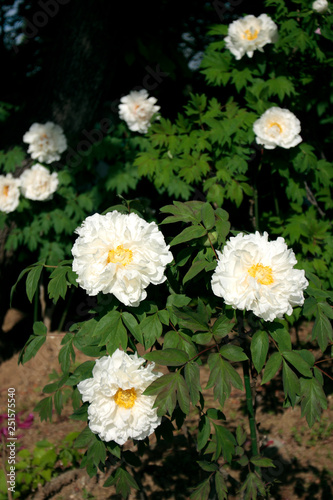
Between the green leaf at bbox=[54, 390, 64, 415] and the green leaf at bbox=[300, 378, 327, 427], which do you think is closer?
the green leaf at bbox=[300, 378, 327, 427]

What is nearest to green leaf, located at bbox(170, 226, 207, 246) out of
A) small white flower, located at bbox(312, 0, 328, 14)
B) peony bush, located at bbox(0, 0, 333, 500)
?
peony bush, located at bbox(0, 0, 333, 500)

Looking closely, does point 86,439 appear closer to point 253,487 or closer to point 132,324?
point 132,324

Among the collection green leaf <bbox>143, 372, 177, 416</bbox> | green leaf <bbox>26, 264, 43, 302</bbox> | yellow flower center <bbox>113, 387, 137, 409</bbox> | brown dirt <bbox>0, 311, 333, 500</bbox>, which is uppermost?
green leaf <bbox>26, 264, 43, 302</bbox>

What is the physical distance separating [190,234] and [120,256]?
9.9 inches

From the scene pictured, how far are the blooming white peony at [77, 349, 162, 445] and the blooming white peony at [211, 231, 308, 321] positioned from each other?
360 millimetres

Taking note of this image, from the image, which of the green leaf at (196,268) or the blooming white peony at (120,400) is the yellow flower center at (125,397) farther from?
the green leaf at (196,268)

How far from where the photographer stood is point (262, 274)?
1382 mm

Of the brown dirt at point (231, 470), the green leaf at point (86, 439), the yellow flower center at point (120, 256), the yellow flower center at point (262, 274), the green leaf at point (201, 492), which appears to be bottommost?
the brown dirt at point (231, 470)

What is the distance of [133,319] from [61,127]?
278 centimetres

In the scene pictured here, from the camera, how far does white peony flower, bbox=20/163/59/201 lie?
3.48 metres

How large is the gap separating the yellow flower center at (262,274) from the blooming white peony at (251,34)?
2090 mm

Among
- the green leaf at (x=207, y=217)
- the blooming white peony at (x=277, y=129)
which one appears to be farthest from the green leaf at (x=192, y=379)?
the blooming white peony at (x=277, y=129)

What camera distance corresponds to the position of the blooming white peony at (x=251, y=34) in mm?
2975

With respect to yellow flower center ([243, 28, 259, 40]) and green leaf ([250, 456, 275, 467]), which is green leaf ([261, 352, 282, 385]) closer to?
green leaf ([250, 456, 275, 467])
